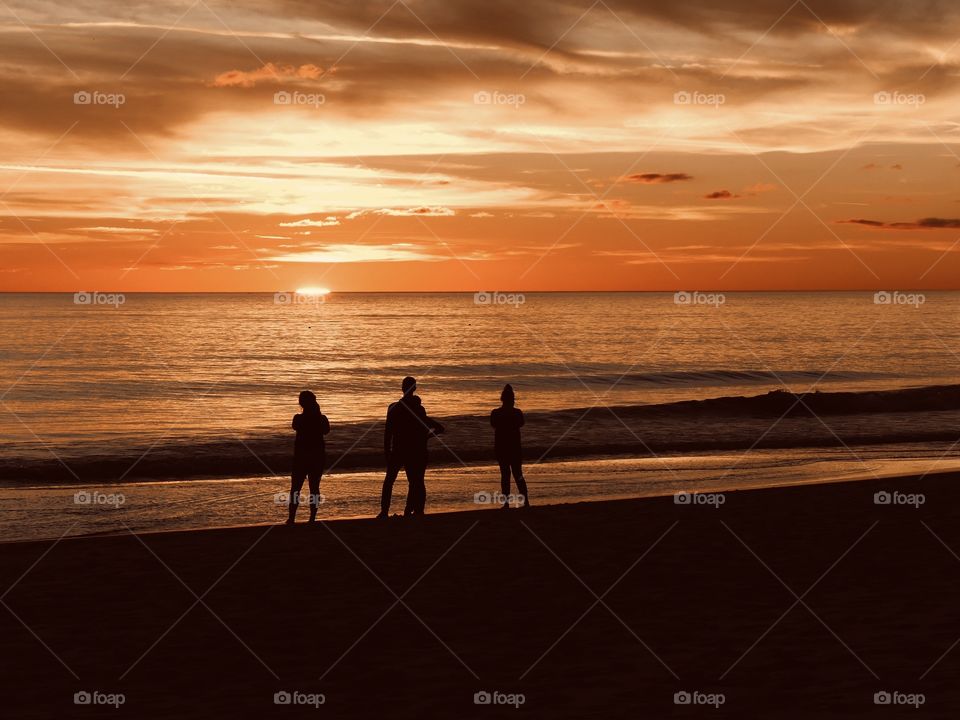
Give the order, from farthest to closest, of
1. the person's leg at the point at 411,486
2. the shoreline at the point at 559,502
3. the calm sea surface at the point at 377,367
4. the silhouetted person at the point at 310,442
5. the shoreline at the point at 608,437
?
the calm sea surface at the point at 377,367, the shoreline at the point at 608,437, the shoreline at the point at 559,502, the person's leg at the point at 411,486, the silhouetted person at the point at 310,442

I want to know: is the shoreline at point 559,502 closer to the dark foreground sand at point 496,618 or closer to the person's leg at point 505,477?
the person's leg at point 505,477

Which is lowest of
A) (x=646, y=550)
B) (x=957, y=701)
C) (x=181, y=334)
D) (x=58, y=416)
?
(x=957, y=701)

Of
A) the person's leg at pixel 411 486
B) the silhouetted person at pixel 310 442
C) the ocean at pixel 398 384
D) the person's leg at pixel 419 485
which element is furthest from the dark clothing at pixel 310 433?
the ocean at pixel 398 384

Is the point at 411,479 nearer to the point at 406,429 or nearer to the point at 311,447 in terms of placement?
the point at 406,429

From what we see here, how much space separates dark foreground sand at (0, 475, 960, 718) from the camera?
762 cm

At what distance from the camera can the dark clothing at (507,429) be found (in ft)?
54.5

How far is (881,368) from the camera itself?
68.6 m

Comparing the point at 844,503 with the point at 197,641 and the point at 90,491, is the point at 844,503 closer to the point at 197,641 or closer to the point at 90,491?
the point at 197,641

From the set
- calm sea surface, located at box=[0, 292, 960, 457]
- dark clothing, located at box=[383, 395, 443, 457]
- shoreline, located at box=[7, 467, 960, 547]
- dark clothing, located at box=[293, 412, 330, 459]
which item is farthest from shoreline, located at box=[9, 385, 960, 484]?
dark clothing, located at box=[383, 395, 443, 457]

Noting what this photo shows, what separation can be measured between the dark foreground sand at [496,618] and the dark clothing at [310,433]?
116 cm

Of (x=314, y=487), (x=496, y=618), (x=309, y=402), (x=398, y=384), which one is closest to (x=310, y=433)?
(x=309, y=402)

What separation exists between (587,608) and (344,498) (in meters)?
11.0

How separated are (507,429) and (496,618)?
7.02 meters

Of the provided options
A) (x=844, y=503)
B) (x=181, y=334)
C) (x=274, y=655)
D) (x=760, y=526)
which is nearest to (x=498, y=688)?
(x=274, y=655)
